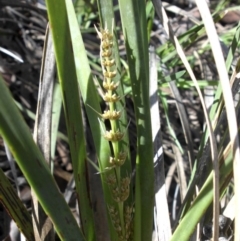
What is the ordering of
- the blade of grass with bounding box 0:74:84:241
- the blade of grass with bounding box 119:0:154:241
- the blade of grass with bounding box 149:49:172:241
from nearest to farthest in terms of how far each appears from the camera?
1. the blade of grass with bounding box 0:74:84:241
2. the blade of grass with bounding box 119:0:154:241
3. the blade of grass with bounding box 149:49:172:241

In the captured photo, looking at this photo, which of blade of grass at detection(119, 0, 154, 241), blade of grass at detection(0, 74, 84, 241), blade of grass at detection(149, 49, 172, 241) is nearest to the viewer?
blade of grass at detection(0, 74, 84, 241)

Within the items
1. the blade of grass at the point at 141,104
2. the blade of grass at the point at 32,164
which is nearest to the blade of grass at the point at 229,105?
the blade of grass at the point at 141,104

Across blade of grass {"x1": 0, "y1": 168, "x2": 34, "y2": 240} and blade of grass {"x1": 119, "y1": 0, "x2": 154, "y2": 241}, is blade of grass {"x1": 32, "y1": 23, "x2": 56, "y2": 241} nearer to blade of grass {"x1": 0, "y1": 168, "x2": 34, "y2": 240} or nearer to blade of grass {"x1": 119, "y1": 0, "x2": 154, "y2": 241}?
blade of grass {"x1": 0, "y1": 168, "x2": 34, "y2": 240}

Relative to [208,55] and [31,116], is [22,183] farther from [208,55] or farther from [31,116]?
[208,55]

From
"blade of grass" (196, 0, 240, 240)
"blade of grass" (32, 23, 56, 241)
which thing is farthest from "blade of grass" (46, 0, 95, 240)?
"blade of grass" (196, 0, 240, 240)

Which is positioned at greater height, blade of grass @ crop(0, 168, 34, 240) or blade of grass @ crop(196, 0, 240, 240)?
blade of grass @ crop(196, 0, 240, 240)

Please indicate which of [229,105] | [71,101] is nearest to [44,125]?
[71,101]
